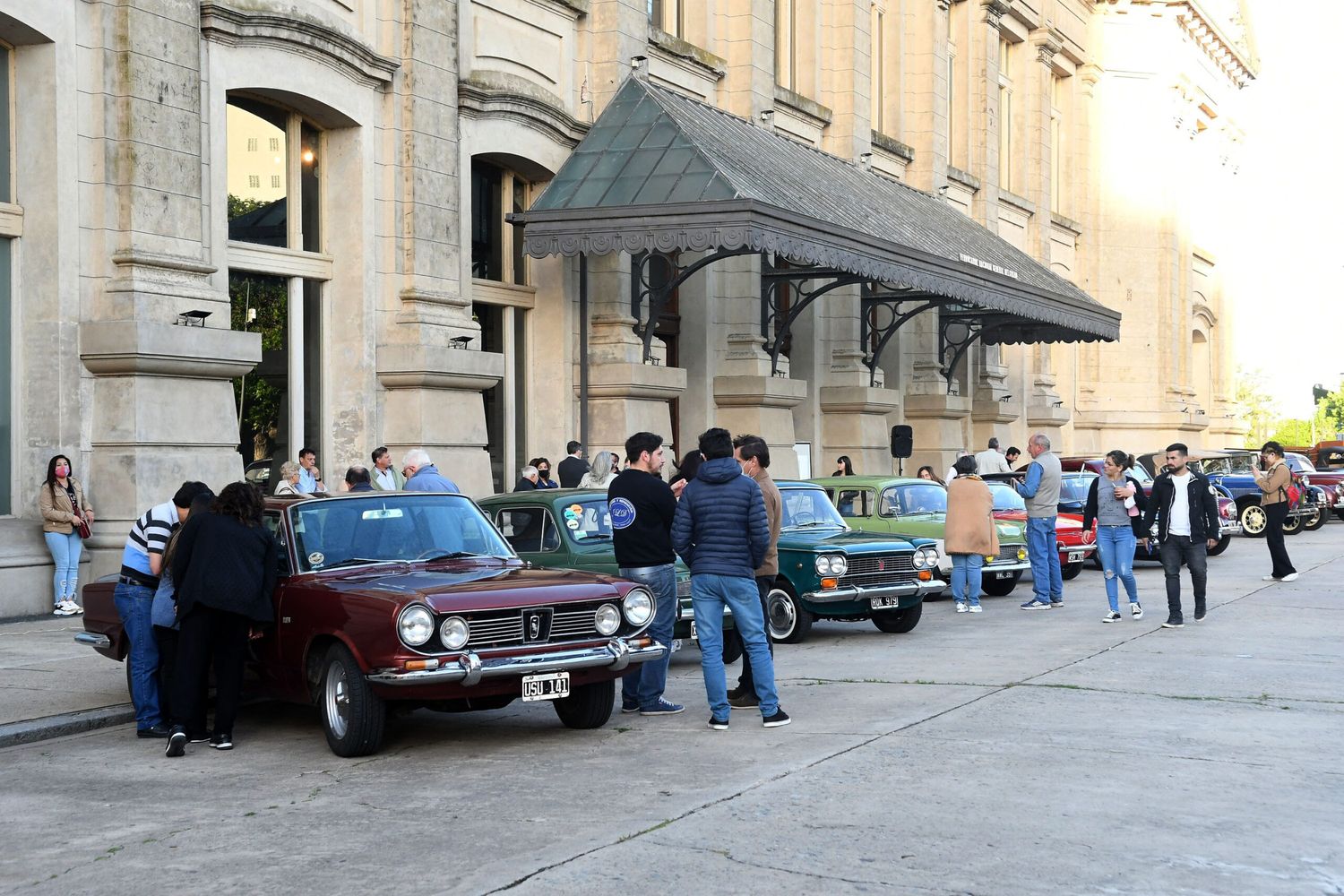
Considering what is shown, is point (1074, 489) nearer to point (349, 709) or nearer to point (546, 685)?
point (546, 685)

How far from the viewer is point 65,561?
1559cm

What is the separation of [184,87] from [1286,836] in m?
13.9

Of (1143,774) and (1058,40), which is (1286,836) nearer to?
(1143,774)

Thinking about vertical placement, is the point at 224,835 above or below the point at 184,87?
below

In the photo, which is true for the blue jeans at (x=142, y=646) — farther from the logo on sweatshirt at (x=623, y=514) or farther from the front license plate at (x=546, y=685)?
the logo on sweatshirt at (x=623, y=514)

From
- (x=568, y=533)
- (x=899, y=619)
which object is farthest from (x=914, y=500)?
(x=568, y=533)

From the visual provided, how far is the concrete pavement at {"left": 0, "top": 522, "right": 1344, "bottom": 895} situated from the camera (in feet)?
21.2

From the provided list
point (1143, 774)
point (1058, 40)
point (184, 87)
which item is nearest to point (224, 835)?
point (1143, 774)

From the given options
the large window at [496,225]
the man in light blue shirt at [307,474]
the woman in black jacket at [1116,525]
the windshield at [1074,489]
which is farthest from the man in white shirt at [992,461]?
the man in light blue shirt at [307,474]

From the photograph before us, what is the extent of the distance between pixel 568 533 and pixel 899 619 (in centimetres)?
428

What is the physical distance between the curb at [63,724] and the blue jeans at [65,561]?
5.21m

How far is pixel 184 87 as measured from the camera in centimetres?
1691

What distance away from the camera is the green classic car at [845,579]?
14.6m

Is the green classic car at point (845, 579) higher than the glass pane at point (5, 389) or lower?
lower
